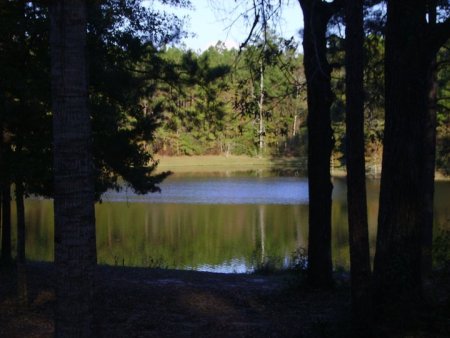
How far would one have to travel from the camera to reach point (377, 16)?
10.8m

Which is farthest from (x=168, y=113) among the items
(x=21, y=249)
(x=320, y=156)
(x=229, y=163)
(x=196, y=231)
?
(x=229, y=163)

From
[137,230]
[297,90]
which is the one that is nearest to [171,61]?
[297,90]

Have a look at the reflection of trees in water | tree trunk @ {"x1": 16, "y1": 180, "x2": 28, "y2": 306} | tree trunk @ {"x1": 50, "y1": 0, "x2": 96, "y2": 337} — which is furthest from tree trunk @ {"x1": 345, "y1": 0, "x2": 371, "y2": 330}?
the reflection of trees in water

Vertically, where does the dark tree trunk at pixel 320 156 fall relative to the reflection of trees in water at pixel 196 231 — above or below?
above

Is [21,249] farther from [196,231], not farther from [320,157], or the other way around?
[196,231]

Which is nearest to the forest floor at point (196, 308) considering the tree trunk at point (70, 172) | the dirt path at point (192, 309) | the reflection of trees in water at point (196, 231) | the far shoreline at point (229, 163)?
the dirt path at point (192, 309)

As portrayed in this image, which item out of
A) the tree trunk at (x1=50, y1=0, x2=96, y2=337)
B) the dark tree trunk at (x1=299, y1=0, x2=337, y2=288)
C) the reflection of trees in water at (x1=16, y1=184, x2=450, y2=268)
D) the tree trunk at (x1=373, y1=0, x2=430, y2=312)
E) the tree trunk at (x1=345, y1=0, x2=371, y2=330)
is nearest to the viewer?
the tree trunk at (x1=50, y1=0, x2=96, y2=337)

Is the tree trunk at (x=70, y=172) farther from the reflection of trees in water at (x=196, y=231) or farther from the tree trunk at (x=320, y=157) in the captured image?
the reflection of trees in water at (x=196, y=231)

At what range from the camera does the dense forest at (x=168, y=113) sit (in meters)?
3.21

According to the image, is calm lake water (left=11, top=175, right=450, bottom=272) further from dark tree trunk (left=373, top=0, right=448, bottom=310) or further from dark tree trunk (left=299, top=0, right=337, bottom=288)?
dark tree trunk (left=373, top=0, right=448, bottom=310)

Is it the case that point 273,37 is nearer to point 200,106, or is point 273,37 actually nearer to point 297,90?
point 297,90

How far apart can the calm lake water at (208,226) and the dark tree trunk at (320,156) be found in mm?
5411

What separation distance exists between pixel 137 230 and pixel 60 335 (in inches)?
739

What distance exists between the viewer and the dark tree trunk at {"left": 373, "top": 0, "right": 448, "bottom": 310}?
613 cm
